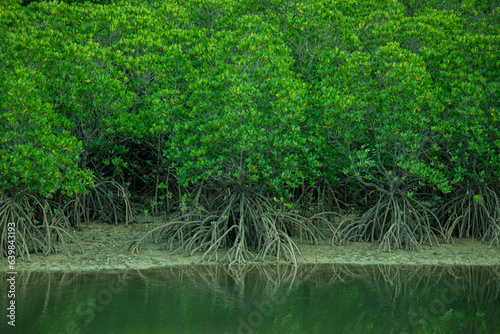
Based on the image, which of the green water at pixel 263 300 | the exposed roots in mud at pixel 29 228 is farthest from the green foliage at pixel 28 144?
the green water at pixel 263 300

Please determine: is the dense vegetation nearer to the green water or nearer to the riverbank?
the riverbank

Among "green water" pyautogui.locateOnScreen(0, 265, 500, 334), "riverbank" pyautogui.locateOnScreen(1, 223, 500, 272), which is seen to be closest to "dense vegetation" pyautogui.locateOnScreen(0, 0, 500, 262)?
"riverbank" pyautogui.locateOnScreen(1, 223, 500, 272)

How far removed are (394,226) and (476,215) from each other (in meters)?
1.76

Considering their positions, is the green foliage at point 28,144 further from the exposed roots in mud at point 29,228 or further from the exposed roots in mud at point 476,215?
the exposed roots in mud at point 476,215

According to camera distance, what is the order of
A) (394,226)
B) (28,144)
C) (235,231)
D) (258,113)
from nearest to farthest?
(28,144) → (258,113) → (235,231) → (394,226)

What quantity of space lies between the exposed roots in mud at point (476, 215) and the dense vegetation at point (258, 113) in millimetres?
36

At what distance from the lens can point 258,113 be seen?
9773 millimetres

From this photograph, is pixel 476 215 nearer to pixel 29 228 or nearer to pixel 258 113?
pixel 258 113

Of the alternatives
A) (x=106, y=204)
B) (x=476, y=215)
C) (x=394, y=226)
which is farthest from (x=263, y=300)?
(x=106, y=204)

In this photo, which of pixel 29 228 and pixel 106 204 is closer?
pixel 29 228

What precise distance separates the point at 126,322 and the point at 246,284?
2272 millimetres

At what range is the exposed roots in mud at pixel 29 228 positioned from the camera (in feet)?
32.1

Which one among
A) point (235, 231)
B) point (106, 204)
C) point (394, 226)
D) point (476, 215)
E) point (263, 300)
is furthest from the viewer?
point (106, 204)

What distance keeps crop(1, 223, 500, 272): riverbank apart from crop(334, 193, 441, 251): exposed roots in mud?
19 centimetres
